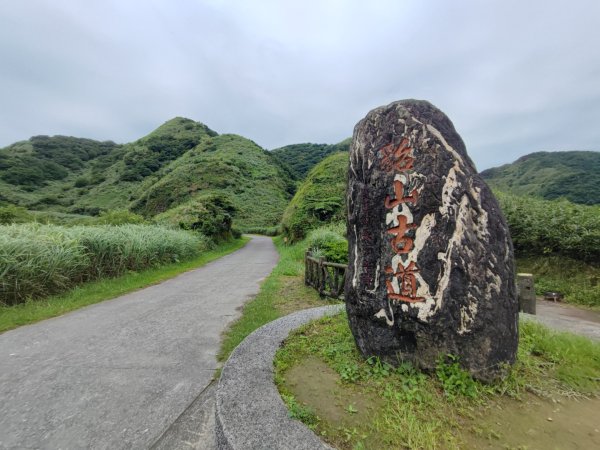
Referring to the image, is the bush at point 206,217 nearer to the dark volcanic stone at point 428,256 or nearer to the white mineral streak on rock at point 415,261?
the dark volcanic stone at point 428,256

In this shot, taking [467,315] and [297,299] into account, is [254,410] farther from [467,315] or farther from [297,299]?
[297,299]

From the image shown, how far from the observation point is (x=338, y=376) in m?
2.54

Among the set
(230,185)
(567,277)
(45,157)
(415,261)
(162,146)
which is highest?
(162,146)

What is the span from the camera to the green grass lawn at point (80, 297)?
4871mm

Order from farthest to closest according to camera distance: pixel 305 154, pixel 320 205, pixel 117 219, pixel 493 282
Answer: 1. pixel 305 154
2. pixel 320 205
3. pixel 117 219
4. pixel 493 282

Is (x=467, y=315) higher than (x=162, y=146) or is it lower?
lower

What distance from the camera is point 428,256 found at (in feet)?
7.76

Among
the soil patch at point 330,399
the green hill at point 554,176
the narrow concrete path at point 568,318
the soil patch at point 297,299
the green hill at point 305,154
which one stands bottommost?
the soil patch at point 297,299

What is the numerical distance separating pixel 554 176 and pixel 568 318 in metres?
21.9

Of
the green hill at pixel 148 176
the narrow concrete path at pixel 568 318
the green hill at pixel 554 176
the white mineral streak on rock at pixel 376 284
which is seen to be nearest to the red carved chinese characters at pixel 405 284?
the white mineral streak on rock at pixel 376 284

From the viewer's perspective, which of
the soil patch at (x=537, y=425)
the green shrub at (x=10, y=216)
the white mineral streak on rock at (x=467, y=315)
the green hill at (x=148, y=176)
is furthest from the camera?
the green hill at (x=148, y=176)

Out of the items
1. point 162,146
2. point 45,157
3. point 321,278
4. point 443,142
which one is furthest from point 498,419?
point 45,157

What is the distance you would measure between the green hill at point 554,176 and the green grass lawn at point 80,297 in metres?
14.0

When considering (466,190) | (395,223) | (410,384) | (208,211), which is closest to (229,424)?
(410,384)
